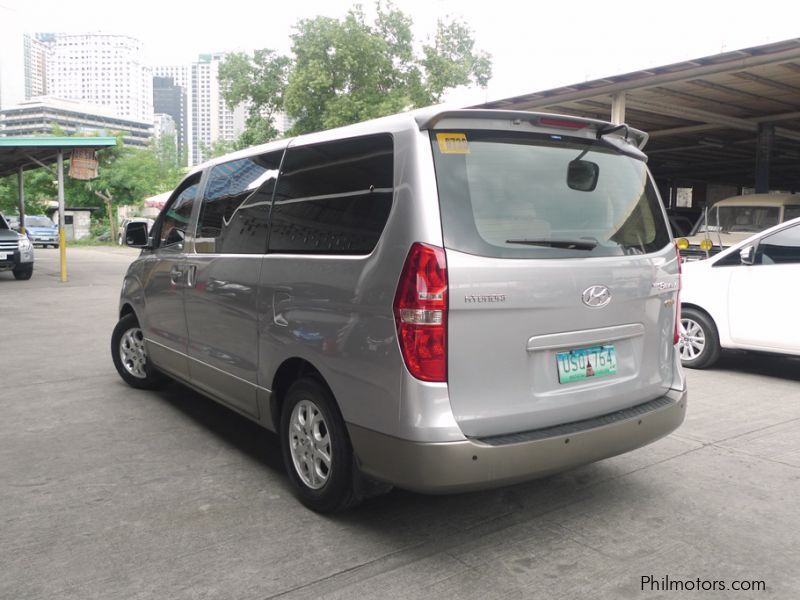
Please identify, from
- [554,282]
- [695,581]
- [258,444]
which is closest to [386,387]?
[554,282]

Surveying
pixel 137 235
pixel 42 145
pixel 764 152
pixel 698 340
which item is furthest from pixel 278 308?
pixel 42 145

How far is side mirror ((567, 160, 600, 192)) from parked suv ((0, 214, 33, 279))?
54.1 feet

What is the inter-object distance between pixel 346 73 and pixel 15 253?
66.7 ft

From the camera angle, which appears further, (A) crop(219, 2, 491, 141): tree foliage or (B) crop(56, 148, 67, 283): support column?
(A) crop(219, 2, 491, 141): tree foliage

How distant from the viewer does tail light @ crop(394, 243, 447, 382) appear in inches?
111

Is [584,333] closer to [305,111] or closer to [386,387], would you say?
[386,387]

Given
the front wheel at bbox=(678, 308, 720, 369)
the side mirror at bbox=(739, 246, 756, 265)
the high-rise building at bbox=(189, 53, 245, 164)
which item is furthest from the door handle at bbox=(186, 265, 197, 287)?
the high-rise building at bbox=(189, 53, 245, 164)

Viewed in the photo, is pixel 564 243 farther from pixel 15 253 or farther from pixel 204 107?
pixel 204 107

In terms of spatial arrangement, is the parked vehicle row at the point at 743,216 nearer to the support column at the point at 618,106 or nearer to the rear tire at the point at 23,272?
the support column at the point at 618,106

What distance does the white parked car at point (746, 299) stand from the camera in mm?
6270

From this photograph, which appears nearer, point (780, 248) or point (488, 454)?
point (488, 454)

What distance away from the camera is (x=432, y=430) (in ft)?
9.30

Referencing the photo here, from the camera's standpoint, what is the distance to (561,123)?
3348 millimetres

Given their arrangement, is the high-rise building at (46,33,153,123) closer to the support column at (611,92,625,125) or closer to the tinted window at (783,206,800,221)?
the support column at (611,92,625,125)
